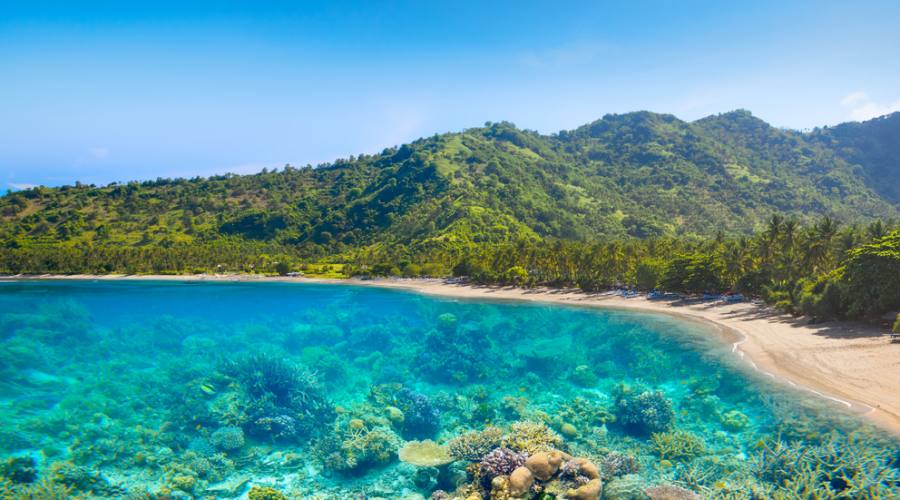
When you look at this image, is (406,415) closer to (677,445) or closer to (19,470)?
(677,445)

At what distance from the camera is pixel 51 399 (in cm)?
3109

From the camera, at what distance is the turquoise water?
19438mm

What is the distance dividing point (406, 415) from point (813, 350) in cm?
3514

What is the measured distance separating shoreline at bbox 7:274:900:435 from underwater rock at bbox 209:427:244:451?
34903 mm

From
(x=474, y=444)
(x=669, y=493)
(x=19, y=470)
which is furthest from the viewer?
(x=19, y=470)

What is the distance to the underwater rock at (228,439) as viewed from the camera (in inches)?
942

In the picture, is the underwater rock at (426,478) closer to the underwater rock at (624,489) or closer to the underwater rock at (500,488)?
the underwater rock at (500,488)

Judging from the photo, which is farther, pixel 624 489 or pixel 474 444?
pixel 474 444

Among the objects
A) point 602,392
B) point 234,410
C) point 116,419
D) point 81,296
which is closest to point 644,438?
point 602,392

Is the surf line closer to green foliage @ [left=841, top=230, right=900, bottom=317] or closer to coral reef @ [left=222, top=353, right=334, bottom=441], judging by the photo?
green foliage @ [left=841, top=230, right=900, bottom=317]

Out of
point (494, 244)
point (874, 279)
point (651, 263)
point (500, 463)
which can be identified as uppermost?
point (494, 244)

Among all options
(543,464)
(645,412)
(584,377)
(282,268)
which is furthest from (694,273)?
(282,268)

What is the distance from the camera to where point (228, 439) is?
2425 cm

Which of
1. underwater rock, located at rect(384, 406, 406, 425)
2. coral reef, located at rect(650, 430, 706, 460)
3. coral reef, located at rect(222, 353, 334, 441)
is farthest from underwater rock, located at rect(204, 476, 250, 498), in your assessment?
coral reef, located at rect(650, 430, 706, 460)
